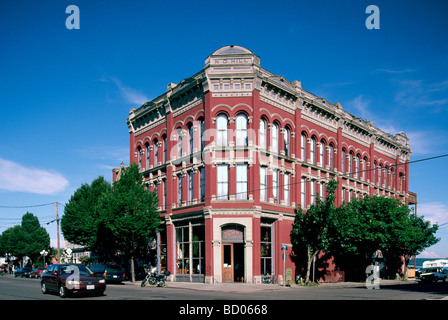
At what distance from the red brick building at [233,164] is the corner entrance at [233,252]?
0.07 metres

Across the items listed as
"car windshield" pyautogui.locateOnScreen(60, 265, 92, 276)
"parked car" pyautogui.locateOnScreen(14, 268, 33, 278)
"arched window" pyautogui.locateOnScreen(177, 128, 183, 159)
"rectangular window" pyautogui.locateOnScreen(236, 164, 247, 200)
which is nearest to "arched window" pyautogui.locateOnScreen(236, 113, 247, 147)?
"rectangular window" pyautogui.locateOnScreen(236, 164, 247, 200)

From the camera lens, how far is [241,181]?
31000 millimetres

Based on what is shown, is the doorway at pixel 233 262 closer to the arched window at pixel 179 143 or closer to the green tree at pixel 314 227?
the green tree at pixel 314 227

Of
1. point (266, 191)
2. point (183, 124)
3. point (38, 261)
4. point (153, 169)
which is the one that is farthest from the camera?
point (38, 261)

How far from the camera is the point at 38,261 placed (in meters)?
80.4

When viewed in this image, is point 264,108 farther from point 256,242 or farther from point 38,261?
point 38,261

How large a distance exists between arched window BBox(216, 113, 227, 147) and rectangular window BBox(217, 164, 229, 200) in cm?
168

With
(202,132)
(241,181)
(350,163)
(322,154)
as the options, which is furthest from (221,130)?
(350,163)

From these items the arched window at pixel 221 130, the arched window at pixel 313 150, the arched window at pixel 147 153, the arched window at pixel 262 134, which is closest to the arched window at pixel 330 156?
the arched window at pixel 313 150

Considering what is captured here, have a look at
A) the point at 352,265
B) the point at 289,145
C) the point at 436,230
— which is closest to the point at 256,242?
the point at 289,145

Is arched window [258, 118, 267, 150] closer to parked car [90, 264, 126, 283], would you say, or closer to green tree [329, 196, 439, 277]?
green tree [329, 196, 439, 277]

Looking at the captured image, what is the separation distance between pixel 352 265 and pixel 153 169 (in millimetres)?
20320

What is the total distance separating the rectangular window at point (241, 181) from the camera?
3078 cm

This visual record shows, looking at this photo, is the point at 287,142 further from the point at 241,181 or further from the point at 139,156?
Result: the point at 139,156
